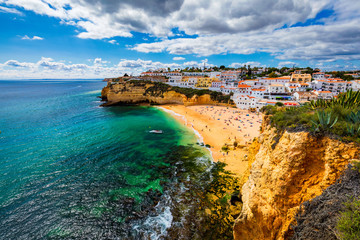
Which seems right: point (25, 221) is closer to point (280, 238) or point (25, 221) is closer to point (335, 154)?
point (280, 238)

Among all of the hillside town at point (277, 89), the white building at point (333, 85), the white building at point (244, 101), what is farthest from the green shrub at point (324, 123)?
the white building at point (333, 85)

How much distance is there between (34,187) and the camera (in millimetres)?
18391

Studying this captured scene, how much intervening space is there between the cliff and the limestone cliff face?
59.6 m

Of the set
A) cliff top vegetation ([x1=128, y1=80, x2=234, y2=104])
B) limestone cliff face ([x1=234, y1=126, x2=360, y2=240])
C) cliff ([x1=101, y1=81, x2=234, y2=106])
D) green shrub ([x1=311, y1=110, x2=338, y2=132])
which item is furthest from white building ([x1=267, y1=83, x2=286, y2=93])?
limestone cliff face ([x1=234, y1=126, x2=360, y2=240])

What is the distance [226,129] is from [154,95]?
44624mm

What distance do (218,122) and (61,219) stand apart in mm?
40033

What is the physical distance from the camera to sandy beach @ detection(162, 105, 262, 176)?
24.7 meters

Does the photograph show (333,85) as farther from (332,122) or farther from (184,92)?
(332,122)

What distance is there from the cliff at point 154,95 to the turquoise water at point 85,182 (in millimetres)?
34780

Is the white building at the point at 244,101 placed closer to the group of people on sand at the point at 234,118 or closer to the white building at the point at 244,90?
the white building at the point at 244,90

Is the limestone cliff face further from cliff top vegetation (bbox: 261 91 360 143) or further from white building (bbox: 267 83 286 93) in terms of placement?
white building (bbox: 267 83 286 93)

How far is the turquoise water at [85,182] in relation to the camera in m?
14.1

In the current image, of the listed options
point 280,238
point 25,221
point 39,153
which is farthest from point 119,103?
point 280,238

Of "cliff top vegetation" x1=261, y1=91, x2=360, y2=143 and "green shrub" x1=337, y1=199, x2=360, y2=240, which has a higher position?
"cliff top vegetation" x1=261, y1=91, x2=360, y2=143
